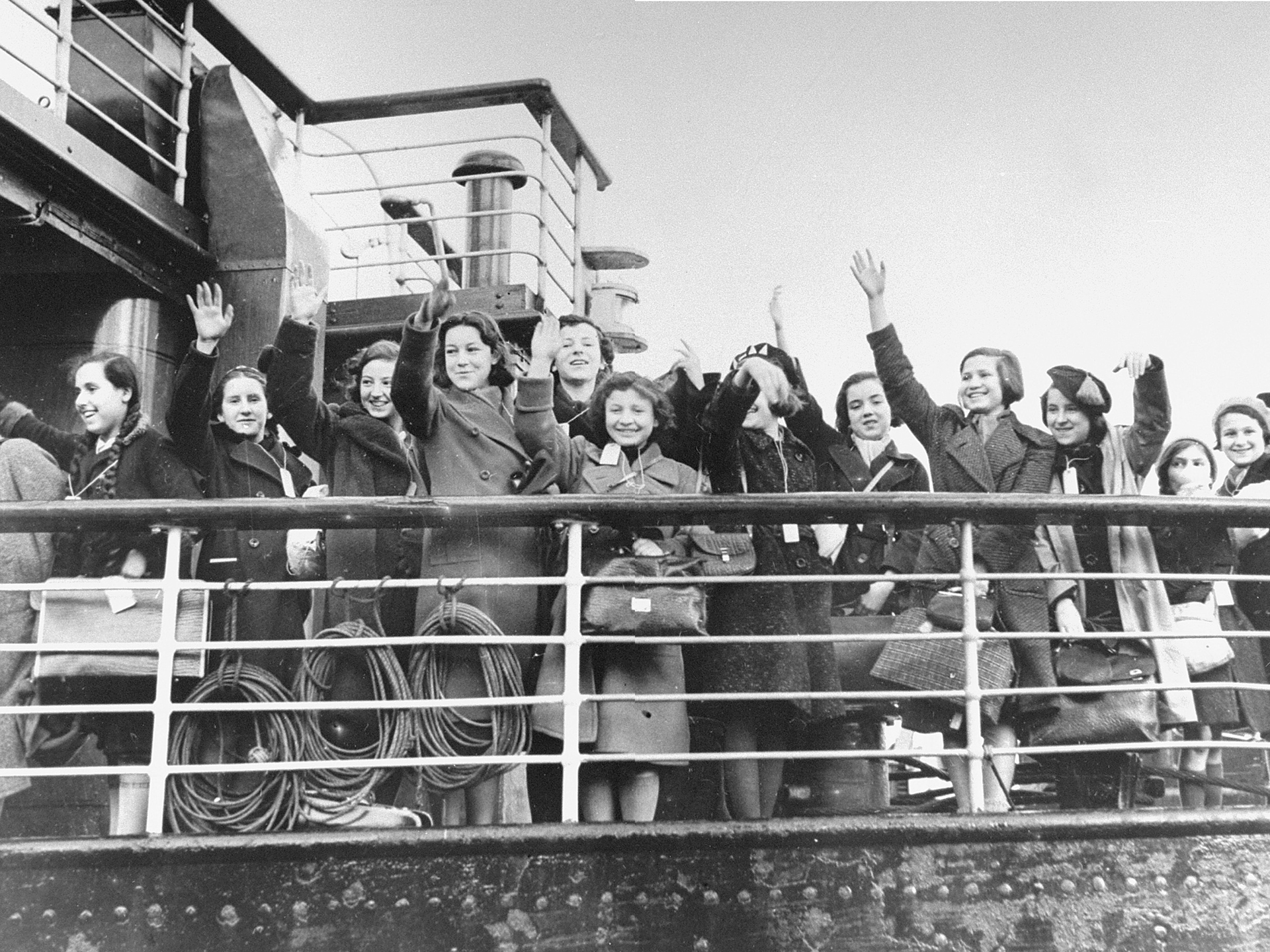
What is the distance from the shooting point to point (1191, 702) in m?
4.05

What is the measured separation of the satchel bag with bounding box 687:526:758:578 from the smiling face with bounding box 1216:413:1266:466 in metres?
2.17

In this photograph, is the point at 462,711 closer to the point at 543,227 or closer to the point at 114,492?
the point at 114,492

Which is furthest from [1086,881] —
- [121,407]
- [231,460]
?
[121,407]

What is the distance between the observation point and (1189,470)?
4.56 meters

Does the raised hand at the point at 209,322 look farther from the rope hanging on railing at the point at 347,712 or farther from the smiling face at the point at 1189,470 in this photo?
the smiling face at the point at 1189,470

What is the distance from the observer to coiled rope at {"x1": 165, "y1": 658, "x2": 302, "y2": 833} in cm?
342

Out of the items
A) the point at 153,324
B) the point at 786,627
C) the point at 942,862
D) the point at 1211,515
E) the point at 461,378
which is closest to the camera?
the point at 942,862

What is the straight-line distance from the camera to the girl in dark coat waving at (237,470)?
400cm

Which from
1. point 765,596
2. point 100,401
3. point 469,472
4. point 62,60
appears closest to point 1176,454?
point 765,596

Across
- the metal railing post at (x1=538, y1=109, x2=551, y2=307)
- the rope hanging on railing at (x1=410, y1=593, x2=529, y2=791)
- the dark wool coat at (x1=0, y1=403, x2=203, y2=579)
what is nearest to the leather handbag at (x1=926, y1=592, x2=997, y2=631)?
the rope hanging on railing at (x1=410, y1=593, x2=529, y2=791)

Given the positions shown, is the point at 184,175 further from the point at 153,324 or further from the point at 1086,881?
the point at 1086,881

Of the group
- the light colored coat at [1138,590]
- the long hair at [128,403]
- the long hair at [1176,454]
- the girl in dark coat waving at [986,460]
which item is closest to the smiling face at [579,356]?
the girl in dark coat waving at [986,460]

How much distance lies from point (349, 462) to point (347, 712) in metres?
1.14

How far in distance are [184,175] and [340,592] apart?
3.08 metres
